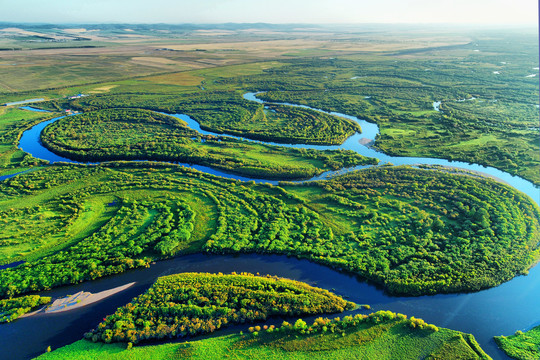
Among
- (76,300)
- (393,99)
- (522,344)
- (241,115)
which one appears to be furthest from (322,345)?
(393,99)

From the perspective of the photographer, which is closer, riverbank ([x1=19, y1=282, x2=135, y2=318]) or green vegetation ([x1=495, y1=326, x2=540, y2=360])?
green vegetation ([x1=495, y1=326, x2=540, y2=360])

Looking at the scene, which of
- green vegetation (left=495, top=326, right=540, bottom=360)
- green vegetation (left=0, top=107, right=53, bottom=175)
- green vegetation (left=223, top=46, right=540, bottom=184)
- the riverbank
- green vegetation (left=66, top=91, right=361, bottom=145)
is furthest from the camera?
green vegetation (left=66, top=91, right=361, bottom=145)

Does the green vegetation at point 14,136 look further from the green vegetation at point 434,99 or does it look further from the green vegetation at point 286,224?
the green vegetation at point 434,99

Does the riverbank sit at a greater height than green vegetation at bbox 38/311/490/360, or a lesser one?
greater

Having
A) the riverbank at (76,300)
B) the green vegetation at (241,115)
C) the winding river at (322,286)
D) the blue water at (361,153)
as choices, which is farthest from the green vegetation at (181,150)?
the riverbank at (76,300)

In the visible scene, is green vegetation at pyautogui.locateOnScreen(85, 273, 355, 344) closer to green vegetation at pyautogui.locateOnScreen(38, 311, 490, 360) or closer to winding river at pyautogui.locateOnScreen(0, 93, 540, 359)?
green vegetation at pyautogui.locateOnScreen(38, 311, 490, 360)

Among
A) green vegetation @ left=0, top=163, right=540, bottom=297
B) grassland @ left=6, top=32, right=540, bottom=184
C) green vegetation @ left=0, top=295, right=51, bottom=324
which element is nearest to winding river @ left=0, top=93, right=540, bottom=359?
green vegetation @ left=0, top=295, right=51, bottom=324
